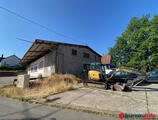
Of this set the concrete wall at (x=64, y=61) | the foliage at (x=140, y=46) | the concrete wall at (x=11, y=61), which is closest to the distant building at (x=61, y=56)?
the concrete wall at (x=64, y=61)

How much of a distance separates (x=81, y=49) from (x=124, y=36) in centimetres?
1213

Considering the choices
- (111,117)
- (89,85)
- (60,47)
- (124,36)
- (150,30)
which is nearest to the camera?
(111,117)

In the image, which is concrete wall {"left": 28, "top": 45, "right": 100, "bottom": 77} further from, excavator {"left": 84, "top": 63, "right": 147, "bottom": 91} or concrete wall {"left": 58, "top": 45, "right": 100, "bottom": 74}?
excavator {"left": 84, "top": 63, "right": 147, "bottom": 91}

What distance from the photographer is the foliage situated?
1270 cm

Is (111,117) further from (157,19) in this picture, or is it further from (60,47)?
(157,19)

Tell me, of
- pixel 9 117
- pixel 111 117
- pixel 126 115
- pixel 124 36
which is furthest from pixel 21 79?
pixel 124 36

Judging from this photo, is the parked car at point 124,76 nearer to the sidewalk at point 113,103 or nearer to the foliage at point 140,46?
the sidewalk at point 113,103

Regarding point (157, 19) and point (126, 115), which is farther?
point (157, 19)

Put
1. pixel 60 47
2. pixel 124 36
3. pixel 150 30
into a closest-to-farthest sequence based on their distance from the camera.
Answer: pixel 60 47
pixel 150 30
pixel 124 36

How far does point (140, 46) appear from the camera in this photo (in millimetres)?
13844

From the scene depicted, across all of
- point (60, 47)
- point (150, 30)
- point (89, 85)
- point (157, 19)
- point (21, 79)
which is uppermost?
point (157, 19)

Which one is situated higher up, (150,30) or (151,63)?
(150,30)

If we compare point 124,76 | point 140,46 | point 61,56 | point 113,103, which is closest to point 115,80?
point 124,76

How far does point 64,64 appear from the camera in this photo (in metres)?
10.3
